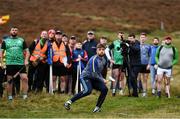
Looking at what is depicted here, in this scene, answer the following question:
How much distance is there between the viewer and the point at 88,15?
211 ft

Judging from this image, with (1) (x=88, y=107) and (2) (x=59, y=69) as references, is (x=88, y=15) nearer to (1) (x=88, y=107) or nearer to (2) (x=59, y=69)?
(2) (x=59, y=69)

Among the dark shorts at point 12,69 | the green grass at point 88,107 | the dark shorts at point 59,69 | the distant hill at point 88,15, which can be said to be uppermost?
the dark shorts at point 12,69

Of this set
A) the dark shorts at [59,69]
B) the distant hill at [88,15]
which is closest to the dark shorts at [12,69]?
the dark shorts at [59,69]

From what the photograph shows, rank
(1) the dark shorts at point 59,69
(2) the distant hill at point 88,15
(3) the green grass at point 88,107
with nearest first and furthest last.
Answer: (3) the green grass at point 88,107
(1) the dark shorts at point 59,69
(2) the distant hill at point 88,15

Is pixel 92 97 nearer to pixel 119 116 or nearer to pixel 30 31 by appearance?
pixel 119 116

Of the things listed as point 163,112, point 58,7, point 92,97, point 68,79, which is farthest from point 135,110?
point 58,7

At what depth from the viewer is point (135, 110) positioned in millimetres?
18547

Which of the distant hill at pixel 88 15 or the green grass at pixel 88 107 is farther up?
the green grass at pixel 88 107

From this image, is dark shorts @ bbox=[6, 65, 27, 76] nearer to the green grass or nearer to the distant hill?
the green grass

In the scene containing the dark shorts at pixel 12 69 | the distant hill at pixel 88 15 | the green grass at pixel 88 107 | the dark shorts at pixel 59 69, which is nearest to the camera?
the green grass at pixel 88 107

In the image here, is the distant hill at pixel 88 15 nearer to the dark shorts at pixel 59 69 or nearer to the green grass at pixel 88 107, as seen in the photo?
the dark shorts at pixel 59 69

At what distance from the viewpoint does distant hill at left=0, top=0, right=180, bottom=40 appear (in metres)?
57.8

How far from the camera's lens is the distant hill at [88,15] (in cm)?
5781

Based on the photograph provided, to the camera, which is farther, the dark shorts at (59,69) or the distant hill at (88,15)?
the distant hill at (88,15)
